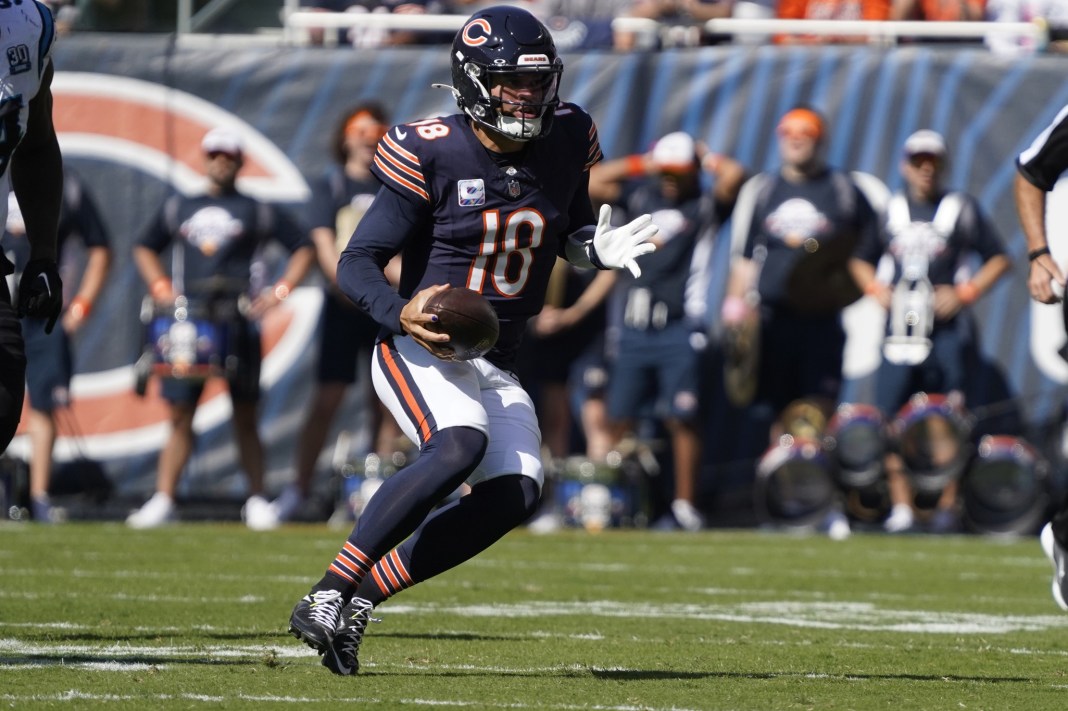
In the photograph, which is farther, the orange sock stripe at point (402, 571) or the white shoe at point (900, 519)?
the white shoe at point (900, 519)

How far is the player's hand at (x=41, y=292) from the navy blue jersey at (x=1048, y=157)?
2.79 metres

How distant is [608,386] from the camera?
11.1m

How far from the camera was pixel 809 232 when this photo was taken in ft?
35.3

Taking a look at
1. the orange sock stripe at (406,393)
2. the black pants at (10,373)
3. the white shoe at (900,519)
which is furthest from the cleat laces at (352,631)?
the white shoe at (900,519)

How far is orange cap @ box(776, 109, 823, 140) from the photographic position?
1075 cm

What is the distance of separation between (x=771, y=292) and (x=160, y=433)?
3.70m

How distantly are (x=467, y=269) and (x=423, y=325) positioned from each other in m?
0.40

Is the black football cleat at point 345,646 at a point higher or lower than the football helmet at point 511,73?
lower

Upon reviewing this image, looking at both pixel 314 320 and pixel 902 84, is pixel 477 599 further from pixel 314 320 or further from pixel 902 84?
pixel 902 84

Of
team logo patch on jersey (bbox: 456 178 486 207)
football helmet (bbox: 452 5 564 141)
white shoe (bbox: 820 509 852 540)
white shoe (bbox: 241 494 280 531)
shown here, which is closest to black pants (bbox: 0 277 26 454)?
team logo patch on jersey (bbox: 456 178 486 207)

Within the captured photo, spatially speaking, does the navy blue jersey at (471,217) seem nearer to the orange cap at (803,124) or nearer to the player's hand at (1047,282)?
the player's hand at (1047,282)

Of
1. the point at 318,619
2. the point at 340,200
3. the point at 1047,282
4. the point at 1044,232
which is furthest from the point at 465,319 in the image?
the point at 340,200

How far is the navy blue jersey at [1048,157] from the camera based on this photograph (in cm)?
568

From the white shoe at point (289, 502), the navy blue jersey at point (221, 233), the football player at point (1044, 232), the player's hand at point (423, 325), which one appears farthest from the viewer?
the white shoe at point (289, 502)
